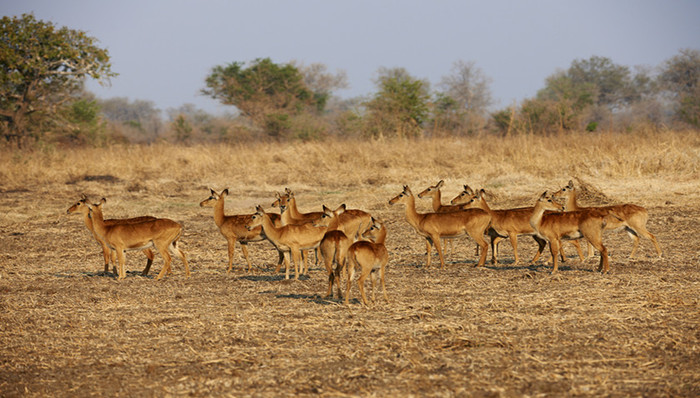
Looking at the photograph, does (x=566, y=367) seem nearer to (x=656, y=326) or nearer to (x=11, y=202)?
(x=656, y=326)

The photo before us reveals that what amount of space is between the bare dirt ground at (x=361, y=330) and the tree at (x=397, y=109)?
19648 millimetres

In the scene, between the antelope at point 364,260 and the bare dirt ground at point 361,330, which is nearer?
the bare dirt ground at point 361,330

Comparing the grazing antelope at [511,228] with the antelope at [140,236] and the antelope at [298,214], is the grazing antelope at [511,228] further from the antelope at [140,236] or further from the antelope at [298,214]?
the antelope at [140,236]

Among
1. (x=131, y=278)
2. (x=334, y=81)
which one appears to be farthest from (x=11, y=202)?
(x=334, y=81)

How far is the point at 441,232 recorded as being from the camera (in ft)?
40.6

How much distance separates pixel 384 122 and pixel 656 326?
85.1 ft

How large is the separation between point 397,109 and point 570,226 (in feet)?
76.8

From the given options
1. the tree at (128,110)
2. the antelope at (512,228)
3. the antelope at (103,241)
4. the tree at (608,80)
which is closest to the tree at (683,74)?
the tree at (608,80)

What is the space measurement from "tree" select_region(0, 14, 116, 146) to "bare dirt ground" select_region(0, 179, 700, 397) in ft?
64.9

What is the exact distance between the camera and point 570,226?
1155 cm

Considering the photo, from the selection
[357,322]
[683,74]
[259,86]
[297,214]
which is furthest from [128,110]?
[357,322]

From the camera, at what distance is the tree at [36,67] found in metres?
30.4

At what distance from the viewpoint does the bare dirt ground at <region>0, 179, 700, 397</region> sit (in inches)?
250

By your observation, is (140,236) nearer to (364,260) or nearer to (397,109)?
(364,260)
